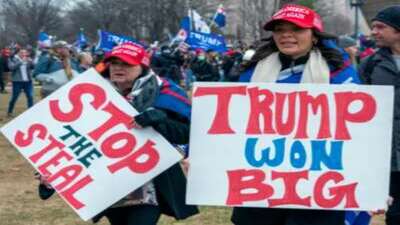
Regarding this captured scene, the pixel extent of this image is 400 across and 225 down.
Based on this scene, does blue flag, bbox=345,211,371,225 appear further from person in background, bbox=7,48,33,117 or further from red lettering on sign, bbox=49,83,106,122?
person in background, bbox=7,48,33,117

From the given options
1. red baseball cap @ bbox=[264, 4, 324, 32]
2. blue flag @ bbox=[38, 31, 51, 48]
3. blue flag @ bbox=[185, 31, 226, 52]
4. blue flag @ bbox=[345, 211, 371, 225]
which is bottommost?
blue flag @ bbox=[185, 31, 226, 52]

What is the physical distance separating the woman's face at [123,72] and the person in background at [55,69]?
6.69 m

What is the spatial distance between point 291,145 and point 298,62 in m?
0.40

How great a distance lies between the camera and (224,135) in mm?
3734

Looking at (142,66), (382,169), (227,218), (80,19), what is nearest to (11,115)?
(227,218)

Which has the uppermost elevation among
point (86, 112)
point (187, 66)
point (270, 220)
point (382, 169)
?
point (86, 112)

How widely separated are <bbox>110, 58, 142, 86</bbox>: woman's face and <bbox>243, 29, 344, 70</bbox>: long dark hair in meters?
0.72

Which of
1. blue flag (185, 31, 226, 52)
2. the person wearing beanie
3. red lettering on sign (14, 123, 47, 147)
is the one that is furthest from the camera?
blue flag (185, 31, 226, 52)

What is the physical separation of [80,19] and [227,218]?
51.9 meters

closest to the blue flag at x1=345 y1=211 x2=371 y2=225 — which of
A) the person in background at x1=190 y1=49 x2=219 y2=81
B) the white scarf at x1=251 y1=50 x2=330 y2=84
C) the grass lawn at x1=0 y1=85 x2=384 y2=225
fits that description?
the white scarf at x1=251 y1=50 x2=330 y2=84

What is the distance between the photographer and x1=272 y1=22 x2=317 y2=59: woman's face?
3633mm

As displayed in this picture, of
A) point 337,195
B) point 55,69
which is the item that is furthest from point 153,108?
point 55,69

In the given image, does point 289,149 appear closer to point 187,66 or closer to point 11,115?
point 11,115

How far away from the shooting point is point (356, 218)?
12.6ft
